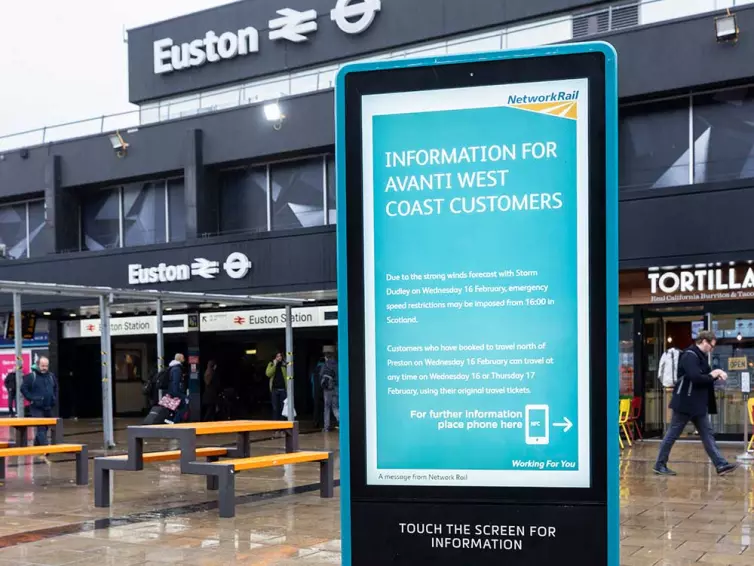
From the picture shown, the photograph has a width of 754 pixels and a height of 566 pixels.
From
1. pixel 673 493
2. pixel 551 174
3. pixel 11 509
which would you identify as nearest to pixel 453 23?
pixel 673 493

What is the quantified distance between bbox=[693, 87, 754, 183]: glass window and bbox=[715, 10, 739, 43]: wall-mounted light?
1001 mm

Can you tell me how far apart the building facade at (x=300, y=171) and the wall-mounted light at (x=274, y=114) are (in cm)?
7

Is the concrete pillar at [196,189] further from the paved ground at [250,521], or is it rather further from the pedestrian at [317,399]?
the paved ground at [250,521]

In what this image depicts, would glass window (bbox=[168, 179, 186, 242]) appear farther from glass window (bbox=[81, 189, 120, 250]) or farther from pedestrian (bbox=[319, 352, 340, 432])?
pedestrian (bbox=[319, 352, 340, 432])

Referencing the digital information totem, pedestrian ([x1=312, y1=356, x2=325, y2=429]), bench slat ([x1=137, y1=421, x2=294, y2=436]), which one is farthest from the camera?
pedestrian ([x1=312, y1=356, x2=325, y2=429])

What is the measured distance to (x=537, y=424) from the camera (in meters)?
3.40

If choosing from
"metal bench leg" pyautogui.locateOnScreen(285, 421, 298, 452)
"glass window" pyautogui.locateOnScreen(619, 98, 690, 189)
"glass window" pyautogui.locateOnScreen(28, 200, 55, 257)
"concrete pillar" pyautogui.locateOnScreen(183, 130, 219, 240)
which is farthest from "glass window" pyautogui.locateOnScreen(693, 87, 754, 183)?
"glass window" pyautogui.locateOnScreen(28, 200, 55, 257)

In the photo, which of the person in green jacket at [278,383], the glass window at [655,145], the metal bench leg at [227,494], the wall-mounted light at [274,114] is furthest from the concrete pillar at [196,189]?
the metal bench leg at [227,494]

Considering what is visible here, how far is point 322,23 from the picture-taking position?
869 inches

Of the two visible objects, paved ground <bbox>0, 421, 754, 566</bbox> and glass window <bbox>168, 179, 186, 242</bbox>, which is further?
glass window <bbox>168, 179, 186, 242</bbox>

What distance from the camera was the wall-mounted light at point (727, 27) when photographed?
14914mm

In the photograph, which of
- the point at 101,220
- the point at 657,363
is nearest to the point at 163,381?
the point at 101,220

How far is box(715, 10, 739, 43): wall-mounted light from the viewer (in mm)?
14914

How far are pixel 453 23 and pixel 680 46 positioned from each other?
242 inches
